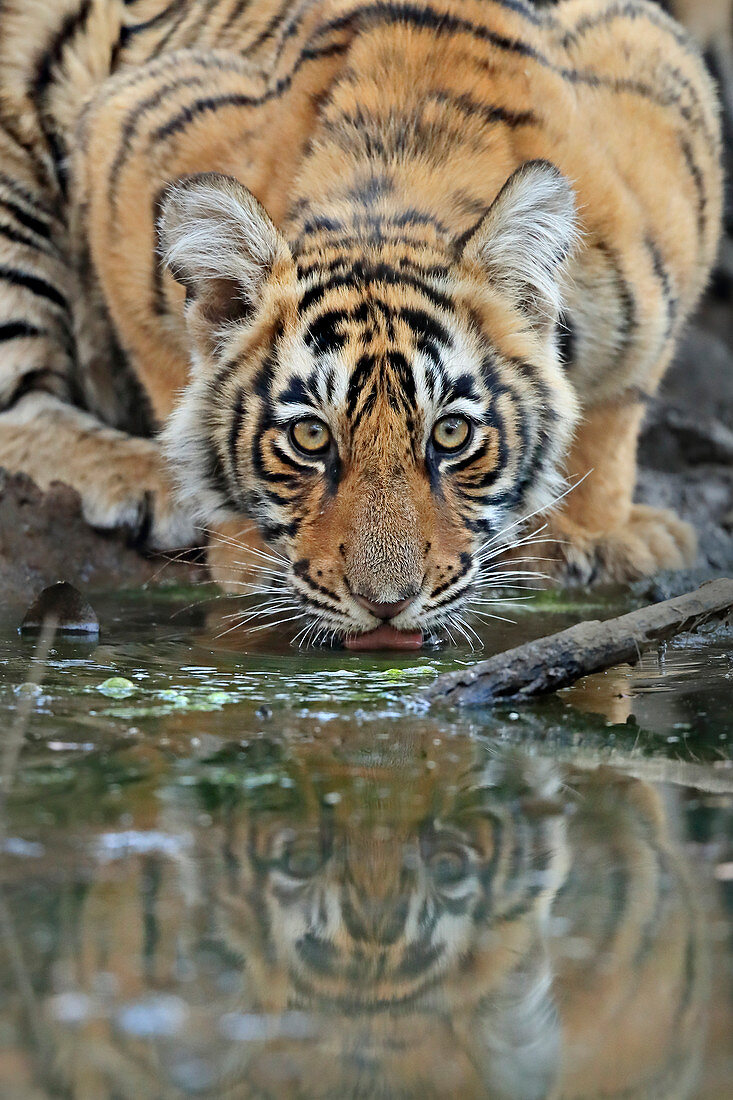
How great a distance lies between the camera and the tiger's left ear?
277 centimetres

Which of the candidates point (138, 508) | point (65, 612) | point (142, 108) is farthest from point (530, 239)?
point (142, 108)

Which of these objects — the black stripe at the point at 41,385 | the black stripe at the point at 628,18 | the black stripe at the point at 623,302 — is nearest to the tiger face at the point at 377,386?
the black stripe at the point at 623,302

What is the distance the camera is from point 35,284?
4230 mm

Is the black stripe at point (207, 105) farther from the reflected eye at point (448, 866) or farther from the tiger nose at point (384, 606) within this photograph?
the reflected eye at point (448, 866)

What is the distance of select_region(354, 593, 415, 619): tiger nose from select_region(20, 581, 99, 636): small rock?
2.14 feet

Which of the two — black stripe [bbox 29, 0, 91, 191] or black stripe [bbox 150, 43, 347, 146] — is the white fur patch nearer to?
black stripe [bbox 150, 43, 347, 146]

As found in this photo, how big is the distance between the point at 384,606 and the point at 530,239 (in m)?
0.94

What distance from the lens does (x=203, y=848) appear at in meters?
1.43

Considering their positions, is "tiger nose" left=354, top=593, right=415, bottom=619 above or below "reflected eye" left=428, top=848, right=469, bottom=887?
above

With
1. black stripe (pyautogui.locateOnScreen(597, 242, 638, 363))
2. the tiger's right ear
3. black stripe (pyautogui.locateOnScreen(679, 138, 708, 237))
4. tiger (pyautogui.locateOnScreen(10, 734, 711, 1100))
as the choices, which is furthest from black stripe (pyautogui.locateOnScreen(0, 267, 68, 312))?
tiger (pyautogui.locateOnScreen(10, 734, 711, 1100))

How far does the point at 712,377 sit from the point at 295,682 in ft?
11.3

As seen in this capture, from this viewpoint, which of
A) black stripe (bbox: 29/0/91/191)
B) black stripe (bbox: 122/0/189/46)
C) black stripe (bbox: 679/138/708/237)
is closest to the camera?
black stripe (bbox: 679/138/708/237)

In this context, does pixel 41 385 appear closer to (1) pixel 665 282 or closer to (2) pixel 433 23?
(2) pixel 433 23

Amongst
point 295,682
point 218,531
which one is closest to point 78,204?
point 218,531
